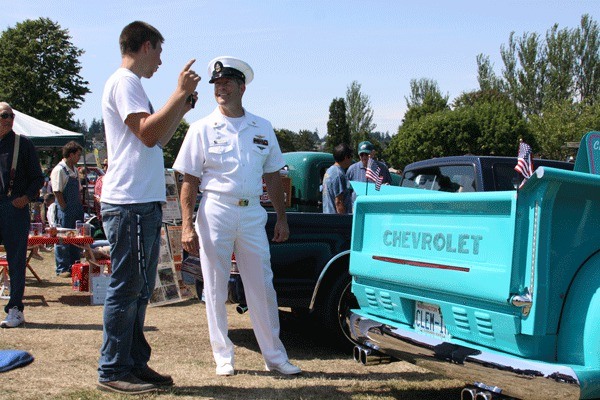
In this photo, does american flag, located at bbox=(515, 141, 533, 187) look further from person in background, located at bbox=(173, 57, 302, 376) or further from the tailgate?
person in background, located at bbox=(173, 57, 302, 376)

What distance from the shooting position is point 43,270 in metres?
11.7

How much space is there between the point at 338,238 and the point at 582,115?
5964 cm

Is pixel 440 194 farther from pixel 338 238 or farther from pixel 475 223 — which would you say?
pixel 338 238

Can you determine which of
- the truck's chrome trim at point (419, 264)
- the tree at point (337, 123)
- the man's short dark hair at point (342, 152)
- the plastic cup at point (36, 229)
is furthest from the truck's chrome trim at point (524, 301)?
the tree at point (337, 123)

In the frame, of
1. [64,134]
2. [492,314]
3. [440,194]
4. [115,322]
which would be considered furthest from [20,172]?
[64,134]

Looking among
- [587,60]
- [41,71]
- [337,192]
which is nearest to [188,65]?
[337,192]

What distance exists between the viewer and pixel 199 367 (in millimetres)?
5207

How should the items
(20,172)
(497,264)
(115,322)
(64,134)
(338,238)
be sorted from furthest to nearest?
(64,134) < (20,172) < (338,238) < (115,322) < (497,264)

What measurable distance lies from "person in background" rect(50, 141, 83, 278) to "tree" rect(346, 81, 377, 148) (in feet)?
293

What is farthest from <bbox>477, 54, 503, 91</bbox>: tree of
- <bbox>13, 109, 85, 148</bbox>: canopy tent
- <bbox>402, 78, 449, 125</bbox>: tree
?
<bbox>13, 109, 85, 148</bbox>: canopy tent

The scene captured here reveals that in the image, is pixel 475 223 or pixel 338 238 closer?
pixel 475 223

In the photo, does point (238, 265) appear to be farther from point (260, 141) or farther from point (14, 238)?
point (14, 238)

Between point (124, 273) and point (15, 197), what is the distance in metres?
2.83

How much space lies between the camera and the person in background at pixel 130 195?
417 cm
